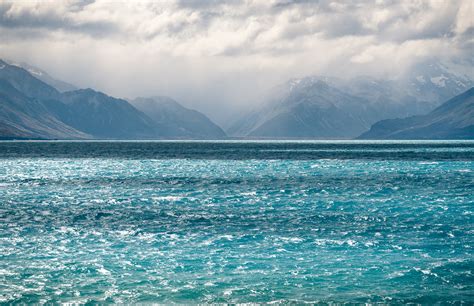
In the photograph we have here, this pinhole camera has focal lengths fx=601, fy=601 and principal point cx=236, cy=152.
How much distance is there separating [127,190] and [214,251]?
4034 cm

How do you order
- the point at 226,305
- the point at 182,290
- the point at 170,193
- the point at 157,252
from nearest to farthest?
the point at 226,305 → the point at 182,290 → the point at 157,252 → the point at 170,193

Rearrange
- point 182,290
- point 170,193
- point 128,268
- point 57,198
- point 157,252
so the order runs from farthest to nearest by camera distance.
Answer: point 170,193 < point 57,198 < point 157,252 < point 128,268 < point 182,290

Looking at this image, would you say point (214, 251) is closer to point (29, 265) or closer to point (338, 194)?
point (29, 265)

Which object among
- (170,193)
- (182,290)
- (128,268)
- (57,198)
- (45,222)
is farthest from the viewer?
(170,193)

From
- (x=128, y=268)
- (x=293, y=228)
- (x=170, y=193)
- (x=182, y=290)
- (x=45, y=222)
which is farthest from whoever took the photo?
(x=170, y=193)

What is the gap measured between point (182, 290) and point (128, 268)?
5143 mm

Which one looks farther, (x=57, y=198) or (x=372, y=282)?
(x=57, y=198)

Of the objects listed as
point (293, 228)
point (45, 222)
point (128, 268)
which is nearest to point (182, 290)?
point (128, 268)

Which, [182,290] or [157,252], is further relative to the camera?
[157,252]

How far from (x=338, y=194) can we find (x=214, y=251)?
113 ft

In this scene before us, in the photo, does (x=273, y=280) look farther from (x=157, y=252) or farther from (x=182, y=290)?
(x=157, y=252)

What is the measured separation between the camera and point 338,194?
6838cm

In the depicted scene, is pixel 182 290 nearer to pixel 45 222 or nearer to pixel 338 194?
pixel 45 222

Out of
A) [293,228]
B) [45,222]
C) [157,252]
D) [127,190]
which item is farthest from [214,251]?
[127,190]
